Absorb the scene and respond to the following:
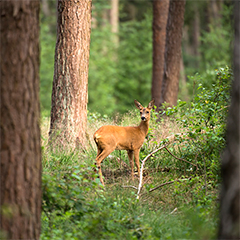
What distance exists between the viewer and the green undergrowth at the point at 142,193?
4.21 meters

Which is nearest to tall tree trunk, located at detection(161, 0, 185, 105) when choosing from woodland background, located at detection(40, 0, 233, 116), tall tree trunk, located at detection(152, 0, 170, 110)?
tall tree trunk, located at detection(152, 0, 170, 110)

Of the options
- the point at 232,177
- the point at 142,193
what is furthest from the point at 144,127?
the point at 232,177

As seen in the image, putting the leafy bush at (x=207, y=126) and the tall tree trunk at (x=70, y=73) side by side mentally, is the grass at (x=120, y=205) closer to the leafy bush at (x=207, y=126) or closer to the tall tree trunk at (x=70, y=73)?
the leafy bush at (x=207, y=126)

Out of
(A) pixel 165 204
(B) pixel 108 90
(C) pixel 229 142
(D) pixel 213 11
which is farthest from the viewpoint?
(D) pixel 213 11

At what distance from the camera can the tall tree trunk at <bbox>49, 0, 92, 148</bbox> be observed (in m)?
7.45

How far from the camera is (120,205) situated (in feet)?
15.5

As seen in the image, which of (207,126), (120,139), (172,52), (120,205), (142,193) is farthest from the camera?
(172,52)

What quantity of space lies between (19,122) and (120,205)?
192 centimetres

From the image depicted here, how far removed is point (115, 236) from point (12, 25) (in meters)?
2.48

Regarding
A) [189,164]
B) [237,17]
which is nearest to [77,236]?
[237,17]

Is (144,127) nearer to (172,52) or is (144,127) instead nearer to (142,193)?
(142,193)

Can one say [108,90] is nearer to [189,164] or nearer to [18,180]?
[189,164]

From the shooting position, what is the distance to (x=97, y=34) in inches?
1034

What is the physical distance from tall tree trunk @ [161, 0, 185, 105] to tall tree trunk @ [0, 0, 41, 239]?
8.59m
